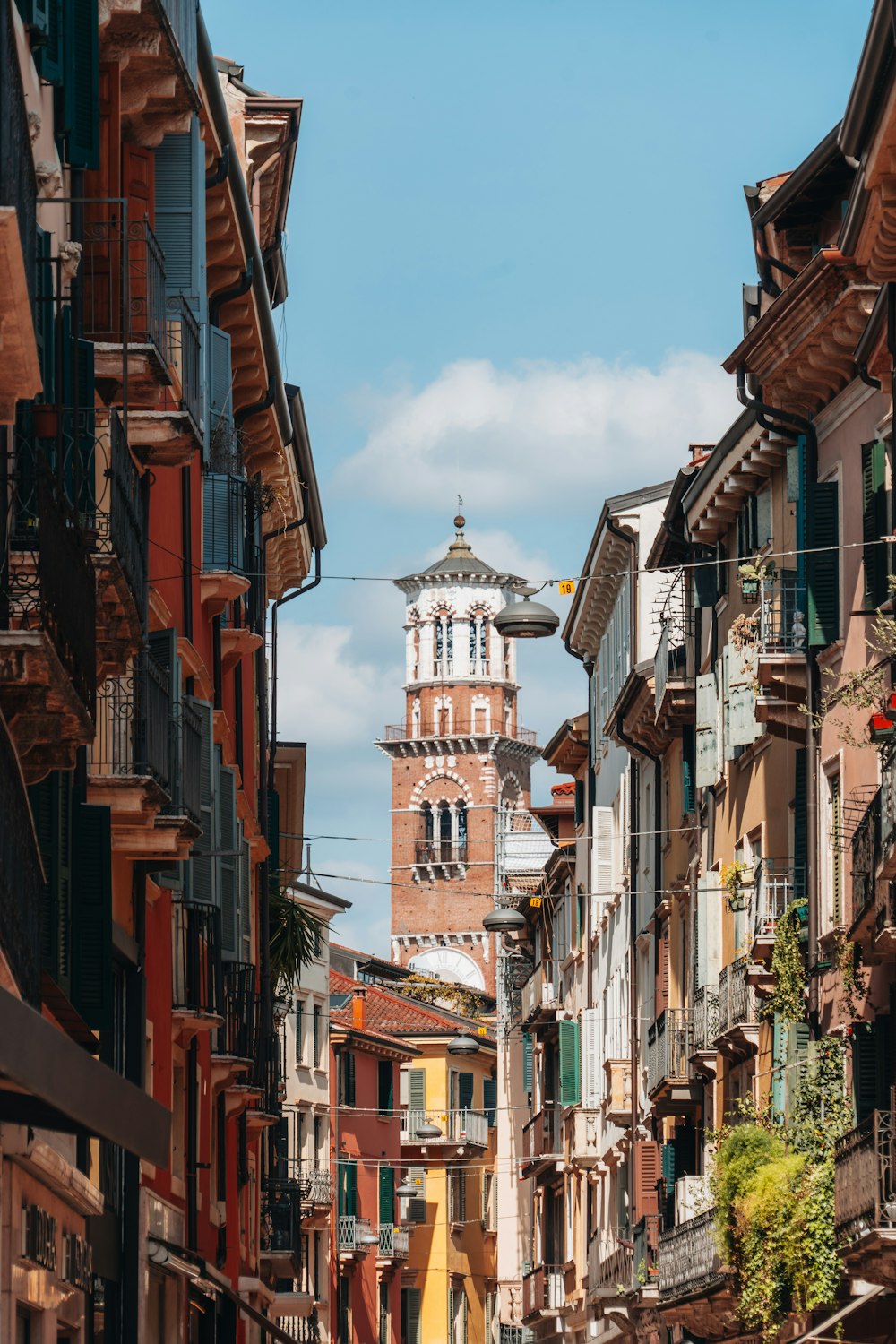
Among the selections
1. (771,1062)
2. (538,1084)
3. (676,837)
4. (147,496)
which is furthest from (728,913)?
(538,1084)

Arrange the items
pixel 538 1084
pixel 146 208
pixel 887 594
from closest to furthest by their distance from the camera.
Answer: pixel 146 208 → pixel 887 594 → pixel 538 1084

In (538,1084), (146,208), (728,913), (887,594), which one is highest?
(146,208)

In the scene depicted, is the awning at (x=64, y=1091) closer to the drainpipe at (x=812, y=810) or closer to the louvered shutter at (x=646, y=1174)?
the drainpipe at (x=812, y=810)

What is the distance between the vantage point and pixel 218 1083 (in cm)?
2922

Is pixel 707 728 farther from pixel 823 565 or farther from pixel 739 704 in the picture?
pixel 823 565

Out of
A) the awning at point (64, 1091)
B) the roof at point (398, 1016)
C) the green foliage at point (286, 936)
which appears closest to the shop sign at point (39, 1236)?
the awning at point (64, 1091)

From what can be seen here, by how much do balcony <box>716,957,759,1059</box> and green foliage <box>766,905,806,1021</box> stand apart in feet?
7.02

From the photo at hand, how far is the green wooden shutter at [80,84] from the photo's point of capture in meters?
14.8

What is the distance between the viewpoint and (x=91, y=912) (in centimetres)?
1517

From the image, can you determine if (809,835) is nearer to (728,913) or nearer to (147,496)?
(728,913)

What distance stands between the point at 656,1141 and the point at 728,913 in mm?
9406

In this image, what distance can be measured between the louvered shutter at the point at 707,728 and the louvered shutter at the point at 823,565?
22.3 ft

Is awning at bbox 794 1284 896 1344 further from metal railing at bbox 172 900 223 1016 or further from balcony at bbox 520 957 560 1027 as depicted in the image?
balcony at bbox 520 957 560 1027

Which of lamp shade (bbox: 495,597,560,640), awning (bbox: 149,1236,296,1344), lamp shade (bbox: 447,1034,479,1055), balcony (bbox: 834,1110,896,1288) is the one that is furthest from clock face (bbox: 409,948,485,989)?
balcony (bbox: 834,1110,896,1288)
